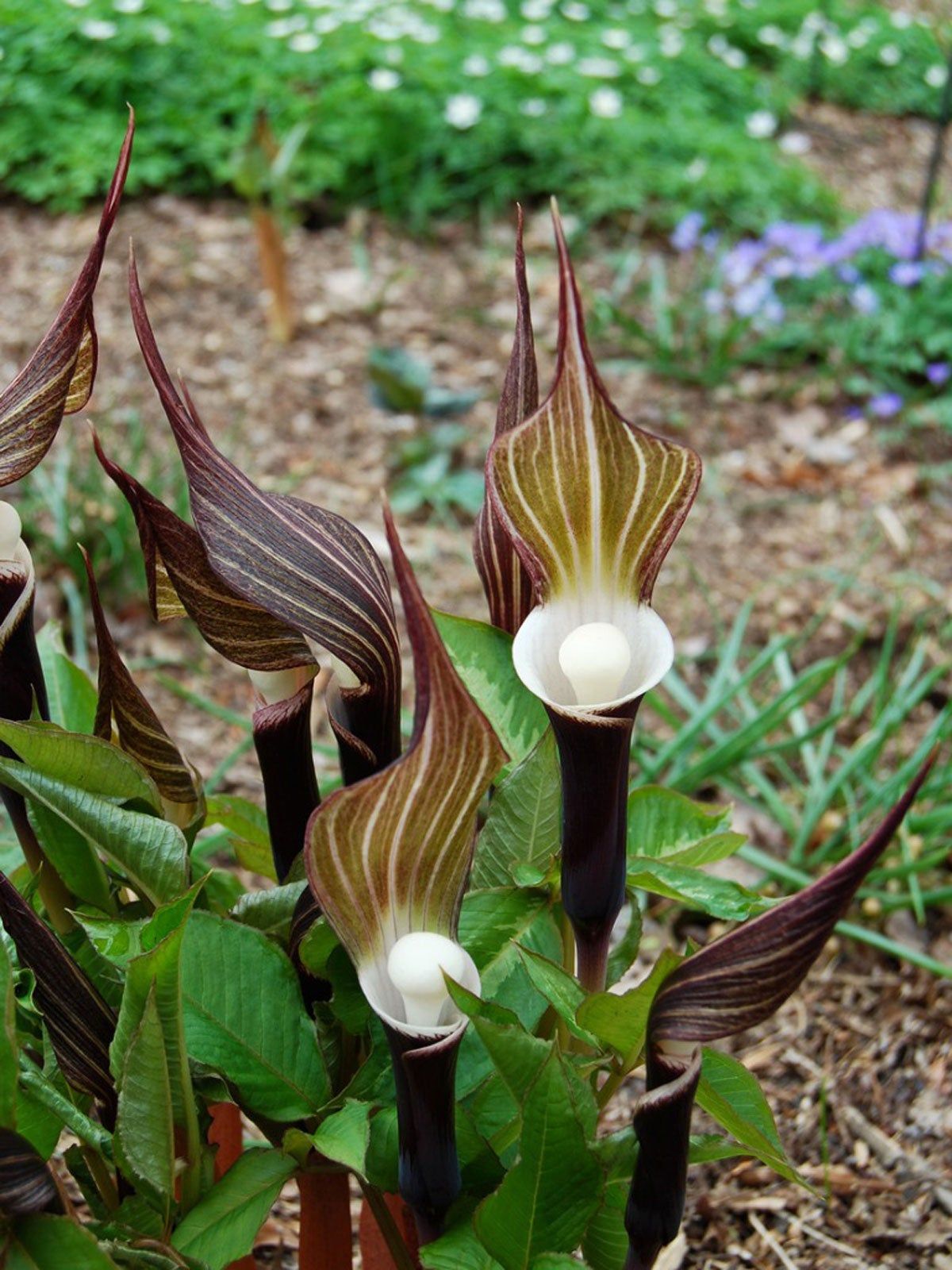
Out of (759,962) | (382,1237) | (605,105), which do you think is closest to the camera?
(759,962)

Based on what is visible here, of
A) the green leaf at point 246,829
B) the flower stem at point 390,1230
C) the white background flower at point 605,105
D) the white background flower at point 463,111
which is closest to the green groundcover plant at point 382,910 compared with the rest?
the flower stem at point 390,1230

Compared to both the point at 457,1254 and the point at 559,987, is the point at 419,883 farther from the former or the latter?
the point at 457,1254

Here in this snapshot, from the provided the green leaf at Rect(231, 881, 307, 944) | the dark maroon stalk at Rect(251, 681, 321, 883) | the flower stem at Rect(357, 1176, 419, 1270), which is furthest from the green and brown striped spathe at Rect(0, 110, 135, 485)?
the flower stem at Rect(357, 1176, 419, 1270)

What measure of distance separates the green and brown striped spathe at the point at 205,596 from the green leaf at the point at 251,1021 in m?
0.17

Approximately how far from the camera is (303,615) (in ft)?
2.76

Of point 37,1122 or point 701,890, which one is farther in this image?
point 701,890

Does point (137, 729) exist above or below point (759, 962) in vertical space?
below

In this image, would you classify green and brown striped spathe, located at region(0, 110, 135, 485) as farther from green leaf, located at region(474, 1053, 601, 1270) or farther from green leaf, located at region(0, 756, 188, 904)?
green leaf, located at region(474, 1053, 601, 1270)

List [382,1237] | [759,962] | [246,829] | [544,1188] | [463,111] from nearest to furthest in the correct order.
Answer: [759,962]
[544,1188]
[382,1237]
[246,829]
[463,111]

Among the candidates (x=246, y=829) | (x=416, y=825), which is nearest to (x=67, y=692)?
(x=246, y=829)

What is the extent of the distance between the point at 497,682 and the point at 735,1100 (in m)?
0.33

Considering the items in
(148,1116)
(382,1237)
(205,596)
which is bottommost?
(382,1237)

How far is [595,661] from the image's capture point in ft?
2.66

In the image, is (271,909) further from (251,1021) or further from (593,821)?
(593,821)
